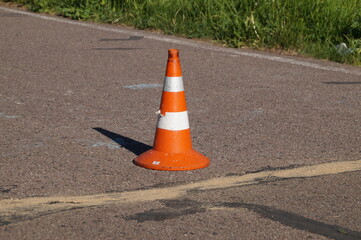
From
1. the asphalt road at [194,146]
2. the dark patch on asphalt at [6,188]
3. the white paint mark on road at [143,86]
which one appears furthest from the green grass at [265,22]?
the dark patch on asphalt at [6,188]

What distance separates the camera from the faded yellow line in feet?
13.4

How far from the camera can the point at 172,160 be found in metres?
5.02

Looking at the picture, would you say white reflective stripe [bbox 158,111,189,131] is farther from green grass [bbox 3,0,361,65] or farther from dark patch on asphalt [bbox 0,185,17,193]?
green grass [bbox 3,0,361,65]

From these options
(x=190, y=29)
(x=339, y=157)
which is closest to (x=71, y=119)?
(x=339, y=157)

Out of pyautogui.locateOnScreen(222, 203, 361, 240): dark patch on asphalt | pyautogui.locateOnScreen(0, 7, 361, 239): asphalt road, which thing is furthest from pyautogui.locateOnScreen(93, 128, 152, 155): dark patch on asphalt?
pyautogui.locateOnScreen(222, 203, 361, 240): dark patch on asphalt

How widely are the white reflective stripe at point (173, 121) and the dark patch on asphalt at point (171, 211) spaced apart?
96 cm

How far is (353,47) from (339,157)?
435 centimetres

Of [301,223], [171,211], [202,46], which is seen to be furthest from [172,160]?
[202,46]

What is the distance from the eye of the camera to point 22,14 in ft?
44.6

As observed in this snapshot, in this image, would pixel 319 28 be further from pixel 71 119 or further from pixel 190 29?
pixel 71 119

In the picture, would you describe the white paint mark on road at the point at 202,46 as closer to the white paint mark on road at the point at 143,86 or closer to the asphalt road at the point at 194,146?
the asphalt road at the point at 194,146

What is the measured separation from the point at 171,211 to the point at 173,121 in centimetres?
118

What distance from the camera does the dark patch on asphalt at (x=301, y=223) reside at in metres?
3.82

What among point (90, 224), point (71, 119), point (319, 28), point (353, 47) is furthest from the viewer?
point (319, 28)
